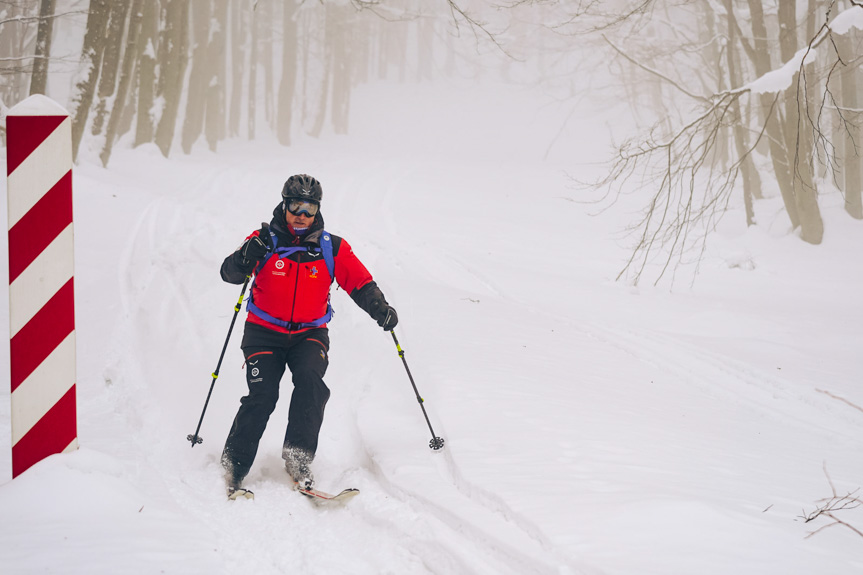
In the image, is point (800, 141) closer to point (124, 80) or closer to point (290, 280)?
point (290, 280)

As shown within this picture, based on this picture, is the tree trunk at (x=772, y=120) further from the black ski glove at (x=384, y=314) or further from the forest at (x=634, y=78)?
the black ski glove at (x=384, y=314)

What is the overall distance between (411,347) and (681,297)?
631 centimetres

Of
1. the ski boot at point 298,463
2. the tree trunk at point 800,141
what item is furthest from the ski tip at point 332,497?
the tree trunk at point 800,141

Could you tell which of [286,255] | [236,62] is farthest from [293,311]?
[236,62]

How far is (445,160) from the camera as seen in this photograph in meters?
32.2

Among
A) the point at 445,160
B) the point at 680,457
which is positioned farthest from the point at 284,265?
the point at 445,160

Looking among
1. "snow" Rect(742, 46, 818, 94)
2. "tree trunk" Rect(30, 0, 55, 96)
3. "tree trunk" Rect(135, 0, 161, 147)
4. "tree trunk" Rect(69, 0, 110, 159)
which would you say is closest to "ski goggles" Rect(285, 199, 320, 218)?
"snow" Rect(742, 46, 818, 94)

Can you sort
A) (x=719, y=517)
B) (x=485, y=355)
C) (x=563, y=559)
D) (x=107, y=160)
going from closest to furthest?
(x=563, y=559) < (x=719, y=517) < (x=485, y=355) < (x=107, y=160)

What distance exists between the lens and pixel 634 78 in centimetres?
2862

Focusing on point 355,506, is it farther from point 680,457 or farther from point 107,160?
point 107,160

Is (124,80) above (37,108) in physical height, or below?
above

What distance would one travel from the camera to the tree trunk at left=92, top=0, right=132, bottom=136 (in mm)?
15820

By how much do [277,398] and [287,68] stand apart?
108 feet

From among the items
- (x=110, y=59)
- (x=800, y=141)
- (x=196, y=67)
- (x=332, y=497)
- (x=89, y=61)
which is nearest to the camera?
(x=332, y=497)
